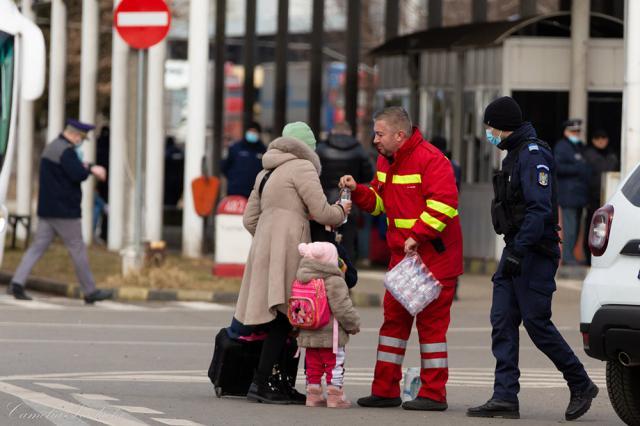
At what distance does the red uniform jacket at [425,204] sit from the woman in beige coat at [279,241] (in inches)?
13.5

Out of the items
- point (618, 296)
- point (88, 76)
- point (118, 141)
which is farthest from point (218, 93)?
point (618, 296)

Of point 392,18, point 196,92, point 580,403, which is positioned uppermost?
point 392,18

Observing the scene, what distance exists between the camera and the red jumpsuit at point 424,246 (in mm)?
10906

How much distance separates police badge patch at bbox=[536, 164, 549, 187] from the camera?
34.4 ft

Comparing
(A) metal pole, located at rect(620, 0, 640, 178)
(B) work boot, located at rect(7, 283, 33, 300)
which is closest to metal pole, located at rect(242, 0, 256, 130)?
(B) work boot, located at rect(7, 283, 33, 300)

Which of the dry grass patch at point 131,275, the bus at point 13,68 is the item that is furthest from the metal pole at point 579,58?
the bus at point 13,68

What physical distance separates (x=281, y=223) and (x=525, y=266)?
161 centimetres

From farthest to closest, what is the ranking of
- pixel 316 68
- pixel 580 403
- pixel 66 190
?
pixel 316 68 < pixel 66 190 < pixel 580 403

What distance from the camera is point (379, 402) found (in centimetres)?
1115

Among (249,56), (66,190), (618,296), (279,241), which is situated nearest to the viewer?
(618,296)

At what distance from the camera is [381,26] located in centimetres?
6619

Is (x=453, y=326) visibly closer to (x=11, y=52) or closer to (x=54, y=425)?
(x=11, y=52)

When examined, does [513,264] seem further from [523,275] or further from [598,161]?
[598,161]

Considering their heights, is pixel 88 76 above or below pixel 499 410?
above
